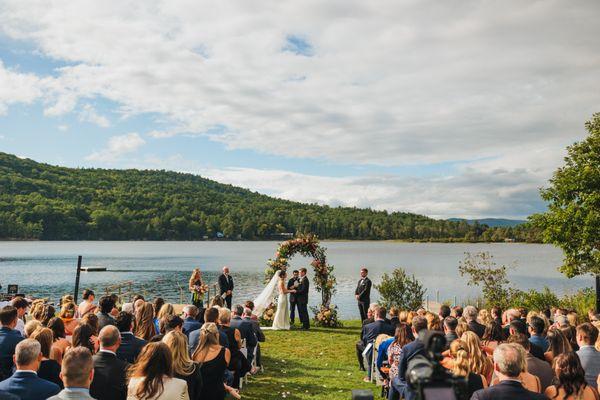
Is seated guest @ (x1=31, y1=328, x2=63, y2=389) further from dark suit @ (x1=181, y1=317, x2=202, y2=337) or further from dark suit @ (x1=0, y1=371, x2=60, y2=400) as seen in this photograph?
dark suit @ (x1=181, y1=317, x2=202, y2=337)

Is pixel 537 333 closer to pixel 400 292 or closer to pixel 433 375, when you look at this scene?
pixel 433 375

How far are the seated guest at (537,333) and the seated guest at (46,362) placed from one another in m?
5.66

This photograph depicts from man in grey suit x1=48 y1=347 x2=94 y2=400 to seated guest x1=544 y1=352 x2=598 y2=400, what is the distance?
3873mm

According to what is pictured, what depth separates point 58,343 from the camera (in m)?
5.40

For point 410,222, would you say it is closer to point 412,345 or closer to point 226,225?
point 226,225

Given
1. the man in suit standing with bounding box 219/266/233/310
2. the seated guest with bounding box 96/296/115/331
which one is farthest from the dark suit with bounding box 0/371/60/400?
the man in suit standing with bounding box 219/266/233/310

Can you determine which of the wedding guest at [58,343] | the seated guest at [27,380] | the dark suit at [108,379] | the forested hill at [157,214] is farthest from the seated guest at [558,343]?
the forested hill at [157,214]

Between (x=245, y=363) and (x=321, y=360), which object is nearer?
(x=245, y=363)

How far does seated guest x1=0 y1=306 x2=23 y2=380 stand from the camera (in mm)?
5199

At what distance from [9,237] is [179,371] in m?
100

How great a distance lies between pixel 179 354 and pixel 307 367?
5.71 meters

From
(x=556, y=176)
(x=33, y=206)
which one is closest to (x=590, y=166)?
(x=556, y=176)

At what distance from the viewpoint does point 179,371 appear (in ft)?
15.4

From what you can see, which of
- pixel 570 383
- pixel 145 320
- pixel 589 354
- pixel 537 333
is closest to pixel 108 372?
pixel 145 320
